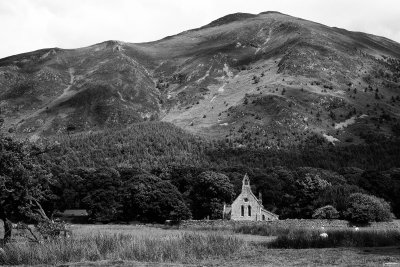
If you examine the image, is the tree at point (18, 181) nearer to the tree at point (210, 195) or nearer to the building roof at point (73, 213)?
the tree at point (210, 195)

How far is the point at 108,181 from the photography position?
118750 mm

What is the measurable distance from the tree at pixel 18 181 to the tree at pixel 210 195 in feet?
254

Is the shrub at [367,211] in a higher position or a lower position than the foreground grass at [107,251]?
higher

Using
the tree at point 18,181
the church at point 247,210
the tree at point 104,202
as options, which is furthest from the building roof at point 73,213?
the tree at point 18,181

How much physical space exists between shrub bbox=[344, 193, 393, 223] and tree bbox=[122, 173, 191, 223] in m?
30.0

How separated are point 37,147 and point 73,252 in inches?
390

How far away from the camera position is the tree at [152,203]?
332 feet

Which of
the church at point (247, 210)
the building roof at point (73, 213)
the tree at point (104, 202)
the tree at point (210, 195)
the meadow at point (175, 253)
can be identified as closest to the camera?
the meadow at point (175, 253)

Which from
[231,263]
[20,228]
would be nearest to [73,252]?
[20,228]

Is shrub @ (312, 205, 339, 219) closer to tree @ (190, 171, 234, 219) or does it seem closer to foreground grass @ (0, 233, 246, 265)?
tree @ (190, 171, 234, 219)

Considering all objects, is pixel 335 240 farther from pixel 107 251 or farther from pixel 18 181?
pixel 18 181

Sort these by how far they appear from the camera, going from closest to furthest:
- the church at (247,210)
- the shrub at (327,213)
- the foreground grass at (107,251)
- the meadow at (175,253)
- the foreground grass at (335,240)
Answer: the meadow at (175,253)
the foreground grass at (107,251)
the foreground grass at (335,240)
the shrub at (327,213)
the church at (247,210)

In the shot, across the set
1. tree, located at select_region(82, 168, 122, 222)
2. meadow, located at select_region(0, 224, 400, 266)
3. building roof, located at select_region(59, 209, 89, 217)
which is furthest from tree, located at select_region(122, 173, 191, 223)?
meadow, located at select_region(0, 224, 400, 266)

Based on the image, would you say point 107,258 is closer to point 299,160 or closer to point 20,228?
point 20,228
